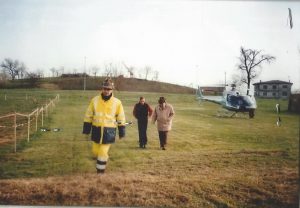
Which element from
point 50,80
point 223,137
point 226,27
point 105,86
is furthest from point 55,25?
point 223,137

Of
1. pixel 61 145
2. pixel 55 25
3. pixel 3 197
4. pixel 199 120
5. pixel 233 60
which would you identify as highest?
pixel 55 25

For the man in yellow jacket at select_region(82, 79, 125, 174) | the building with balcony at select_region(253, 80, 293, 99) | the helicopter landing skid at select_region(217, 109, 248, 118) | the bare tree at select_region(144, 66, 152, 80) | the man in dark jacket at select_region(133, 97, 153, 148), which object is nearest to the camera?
the man in yellow jacket at select_region(82, 79, 125, 174)

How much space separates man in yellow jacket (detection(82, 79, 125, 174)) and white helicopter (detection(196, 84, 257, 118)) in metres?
1.48

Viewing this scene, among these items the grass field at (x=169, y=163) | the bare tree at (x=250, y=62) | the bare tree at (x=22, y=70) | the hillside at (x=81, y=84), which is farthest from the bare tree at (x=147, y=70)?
the bare tree at (x=22, y=70)

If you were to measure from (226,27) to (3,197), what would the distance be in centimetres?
414

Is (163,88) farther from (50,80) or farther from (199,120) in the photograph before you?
(50,80)

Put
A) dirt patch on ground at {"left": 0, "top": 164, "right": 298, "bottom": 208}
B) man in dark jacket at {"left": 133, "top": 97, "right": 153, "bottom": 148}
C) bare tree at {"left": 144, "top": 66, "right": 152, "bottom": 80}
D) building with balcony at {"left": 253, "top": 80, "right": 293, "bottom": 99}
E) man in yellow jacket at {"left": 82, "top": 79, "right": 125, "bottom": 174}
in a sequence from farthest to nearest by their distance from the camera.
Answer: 1. bare tree at {"left": 144, "top": 66, "right": 152, "bottom": 80}
2. building with balcony at {"left": 253, "top": 80, "right": 293, "bottom": 99}
3. man in dark jacket at {"left": 133, "top": 97, "right": 153, "bottom": 148}
4. man in yellow jacket at {"left": 82, "top": 79, "right": 125, "bottom": 174}
5. dirt patch on ground at {"left": 0, "top": 164, "right": 298, "bottom": 208}

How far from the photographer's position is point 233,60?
5.59 meters

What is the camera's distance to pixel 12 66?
5676 mm

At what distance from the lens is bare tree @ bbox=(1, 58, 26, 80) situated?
18.5ft

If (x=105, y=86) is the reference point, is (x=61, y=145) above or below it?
below

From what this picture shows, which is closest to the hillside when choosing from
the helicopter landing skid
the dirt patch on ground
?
the helicopter landing skid

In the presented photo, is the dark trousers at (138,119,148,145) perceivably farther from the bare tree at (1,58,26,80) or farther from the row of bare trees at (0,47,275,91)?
the bare tree at (1,58,26,80)

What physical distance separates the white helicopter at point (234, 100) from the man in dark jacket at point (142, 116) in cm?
96
